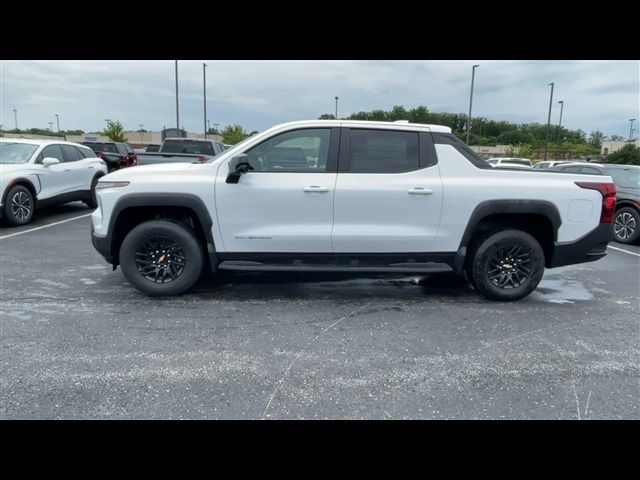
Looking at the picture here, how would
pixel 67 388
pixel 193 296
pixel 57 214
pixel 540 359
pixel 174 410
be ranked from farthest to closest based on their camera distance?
pixel 57 214 < pixel 193 296 < pixel 540 359 < pixel 67 388 < pixel 174 410

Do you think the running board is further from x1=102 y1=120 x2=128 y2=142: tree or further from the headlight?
x1=102 y1=120 x2=128 y2=142: tree

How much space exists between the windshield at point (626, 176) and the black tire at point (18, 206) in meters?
11.9

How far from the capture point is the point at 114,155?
16.1 m

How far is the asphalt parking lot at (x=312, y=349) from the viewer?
2691 mm

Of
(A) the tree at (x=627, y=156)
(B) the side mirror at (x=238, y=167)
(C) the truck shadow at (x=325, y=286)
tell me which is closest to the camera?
(B) the side mirror at (x=238, y=167)

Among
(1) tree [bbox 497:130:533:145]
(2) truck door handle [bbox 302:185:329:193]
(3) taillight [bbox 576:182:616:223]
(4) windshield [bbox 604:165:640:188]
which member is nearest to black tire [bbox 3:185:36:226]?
(2) truck door handle [bbox 302:185:329:193]

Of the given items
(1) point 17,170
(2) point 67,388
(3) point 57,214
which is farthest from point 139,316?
(3) point 57,214

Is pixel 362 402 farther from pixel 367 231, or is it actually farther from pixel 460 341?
pixel 367 231

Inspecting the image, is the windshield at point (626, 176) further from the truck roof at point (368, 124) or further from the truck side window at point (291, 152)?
the truck side window at point (291, 152)

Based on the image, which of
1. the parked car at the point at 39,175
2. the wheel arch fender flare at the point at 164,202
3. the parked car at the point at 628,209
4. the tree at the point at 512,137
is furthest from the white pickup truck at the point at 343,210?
the tree at the point at 512,137

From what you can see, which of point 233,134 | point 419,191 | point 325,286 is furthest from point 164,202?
point 233,134

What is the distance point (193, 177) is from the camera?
4312 mm

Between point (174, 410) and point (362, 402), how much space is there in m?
1.16

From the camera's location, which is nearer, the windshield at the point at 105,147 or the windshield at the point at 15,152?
the windshield at the point at 15,152
